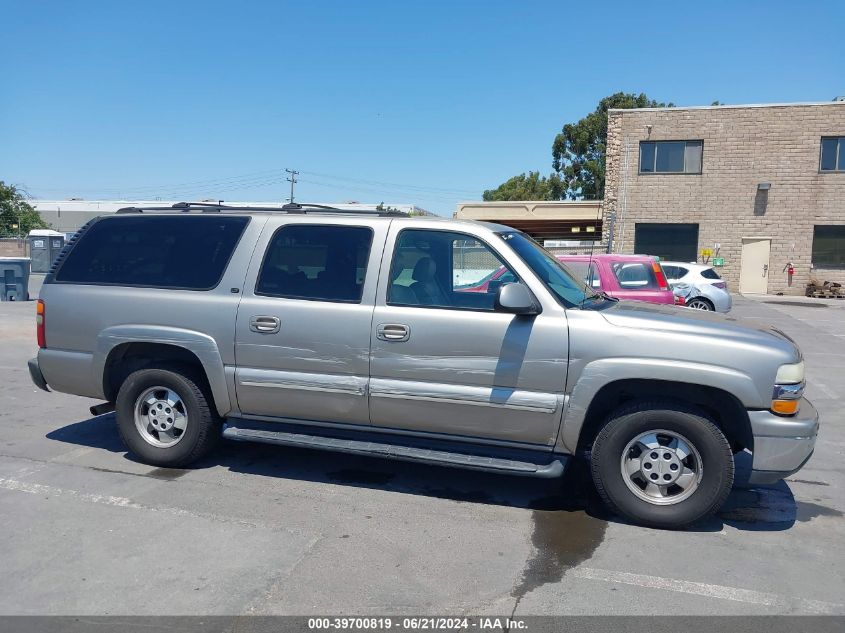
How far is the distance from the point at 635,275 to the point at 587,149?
4598 cm

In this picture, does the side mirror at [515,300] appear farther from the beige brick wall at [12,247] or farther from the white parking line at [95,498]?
the beige brick wall at [12,247]

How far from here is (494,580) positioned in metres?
3.90

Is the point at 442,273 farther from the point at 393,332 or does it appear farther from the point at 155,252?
the point at 155,252

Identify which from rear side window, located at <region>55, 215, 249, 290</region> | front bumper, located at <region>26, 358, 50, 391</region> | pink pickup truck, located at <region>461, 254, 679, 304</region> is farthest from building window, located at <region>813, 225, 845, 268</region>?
front bumper, located at <region>26, 358, 50, 391</region>

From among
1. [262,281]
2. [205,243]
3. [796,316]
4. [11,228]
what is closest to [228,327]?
[262,281]

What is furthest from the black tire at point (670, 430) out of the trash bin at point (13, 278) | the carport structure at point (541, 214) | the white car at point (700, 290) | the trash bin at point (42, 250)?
the trash bin at point (42, 250)

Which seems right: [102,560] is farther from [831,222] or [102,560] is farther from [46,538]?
[831,222]

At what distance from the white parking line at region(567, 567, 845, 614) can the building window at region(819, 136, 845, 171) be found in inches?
1171

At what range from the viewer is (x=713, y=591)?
384 cm

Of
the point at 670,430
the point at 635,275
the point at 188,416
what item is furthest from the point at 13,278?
the point at 670,430

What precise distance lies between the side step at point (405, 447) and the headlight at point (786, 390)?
1.36 metres

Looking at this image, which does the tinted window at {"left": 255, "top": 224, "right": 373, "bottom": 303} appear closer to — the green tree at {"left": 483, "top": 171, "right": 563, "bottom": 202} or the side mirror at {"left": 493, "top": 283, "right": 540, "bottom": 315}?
the side mirror at {"left": 493, "top": 283, "right": 540, "bottom": 315}

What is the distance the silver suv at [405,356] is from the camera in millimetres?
4531

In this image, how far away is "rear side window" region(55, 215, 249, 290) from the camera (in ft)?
18.1
